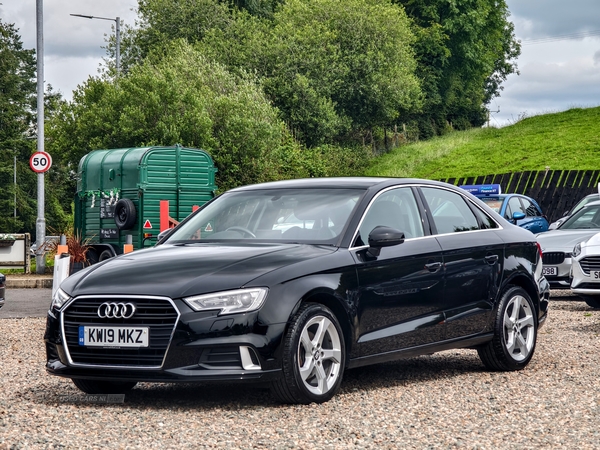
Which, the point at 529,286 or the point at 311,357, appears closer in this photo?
the point at 311,357

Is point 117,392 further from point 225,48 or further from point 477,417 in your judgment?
point 225,48

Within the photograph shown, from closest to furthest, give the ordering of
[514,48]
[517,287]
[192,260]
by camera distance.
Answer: [192,260]
[517,287]
[514,48]

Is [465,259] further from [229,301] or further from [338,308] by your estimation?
[229,301]

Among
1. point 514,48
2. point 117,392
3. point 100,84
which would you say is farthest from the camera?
point 514,48

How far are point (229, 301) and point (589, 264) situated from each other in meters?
8.43

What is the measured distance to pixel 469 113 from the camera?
3041 inches

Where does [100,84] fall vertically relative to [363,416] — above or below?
above

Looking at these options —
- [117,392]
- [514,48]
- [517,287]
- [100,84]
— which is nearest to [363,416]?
[117,392]

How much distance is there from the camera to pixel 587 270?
45.1 ft

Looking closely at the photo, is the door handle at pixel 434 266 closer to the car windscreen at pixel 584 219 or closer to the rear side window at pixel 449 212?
the rear side window at pixel 449 212

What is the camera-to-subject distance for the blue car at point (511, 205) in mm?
22611

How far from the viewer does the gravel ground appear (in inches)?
223

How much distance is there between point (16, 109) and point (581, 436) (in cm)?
7631

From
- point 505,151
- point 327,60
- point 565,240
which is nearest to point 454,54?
point 505,151
